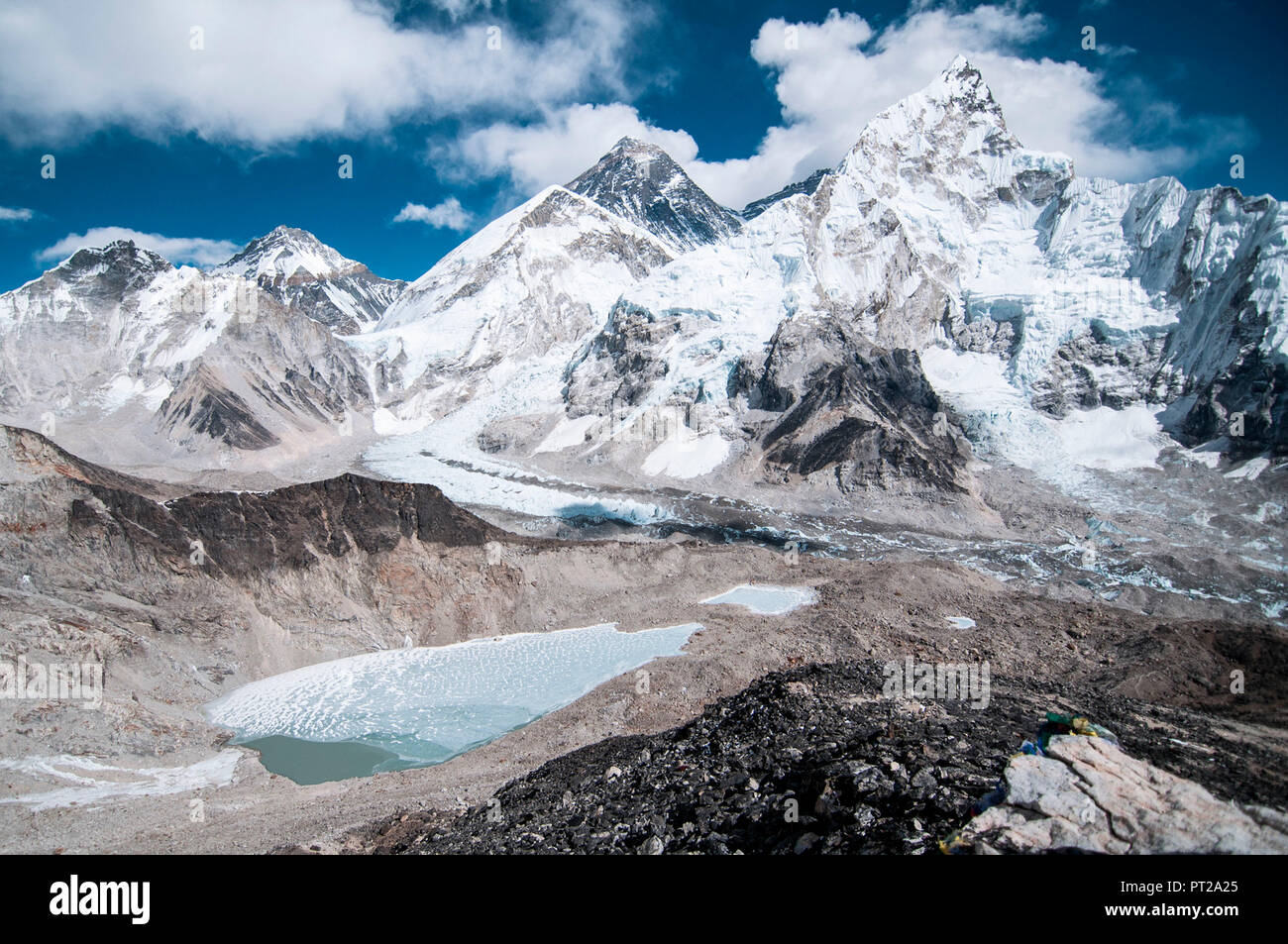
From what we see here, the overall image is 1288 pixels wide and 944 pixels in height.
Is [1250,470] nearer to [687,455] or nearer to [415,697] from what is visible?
[687,455]

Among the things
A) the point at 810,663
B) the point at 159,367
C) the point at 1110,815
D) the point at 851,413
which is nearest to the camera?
the point at 1110,815

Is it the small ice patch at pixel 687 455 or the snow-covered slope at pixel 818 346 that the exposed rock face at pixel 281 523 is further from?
the small ice patch at pixel 687 455

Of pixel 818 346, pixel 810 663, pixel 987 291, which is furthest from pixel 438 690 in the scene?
pixel 987 291

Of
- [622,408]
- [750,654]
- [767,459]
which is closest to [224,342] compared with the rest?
[622,408]

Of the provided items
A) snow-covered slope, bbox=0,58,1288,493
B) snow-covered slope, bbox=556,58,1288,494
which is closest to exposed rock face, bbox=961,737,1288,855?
snow-covered slope, bbox=0,58,1288,493

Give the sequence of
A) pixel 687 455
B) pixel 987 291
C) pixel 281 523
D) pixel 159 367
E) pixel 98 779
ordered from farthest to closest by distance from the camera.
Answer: pixel 987 291 < pixel 159 367 < pixel 687 455 < pixel 281 523 < pixel 98 779

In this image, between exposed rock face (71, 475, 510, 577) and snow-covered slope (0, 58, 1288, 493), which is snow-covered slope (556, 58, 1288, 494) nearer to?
snow-covered slope (0, 58, 1288, 493)

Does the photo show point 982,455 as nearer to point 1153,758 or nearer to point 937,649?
point 937,649
